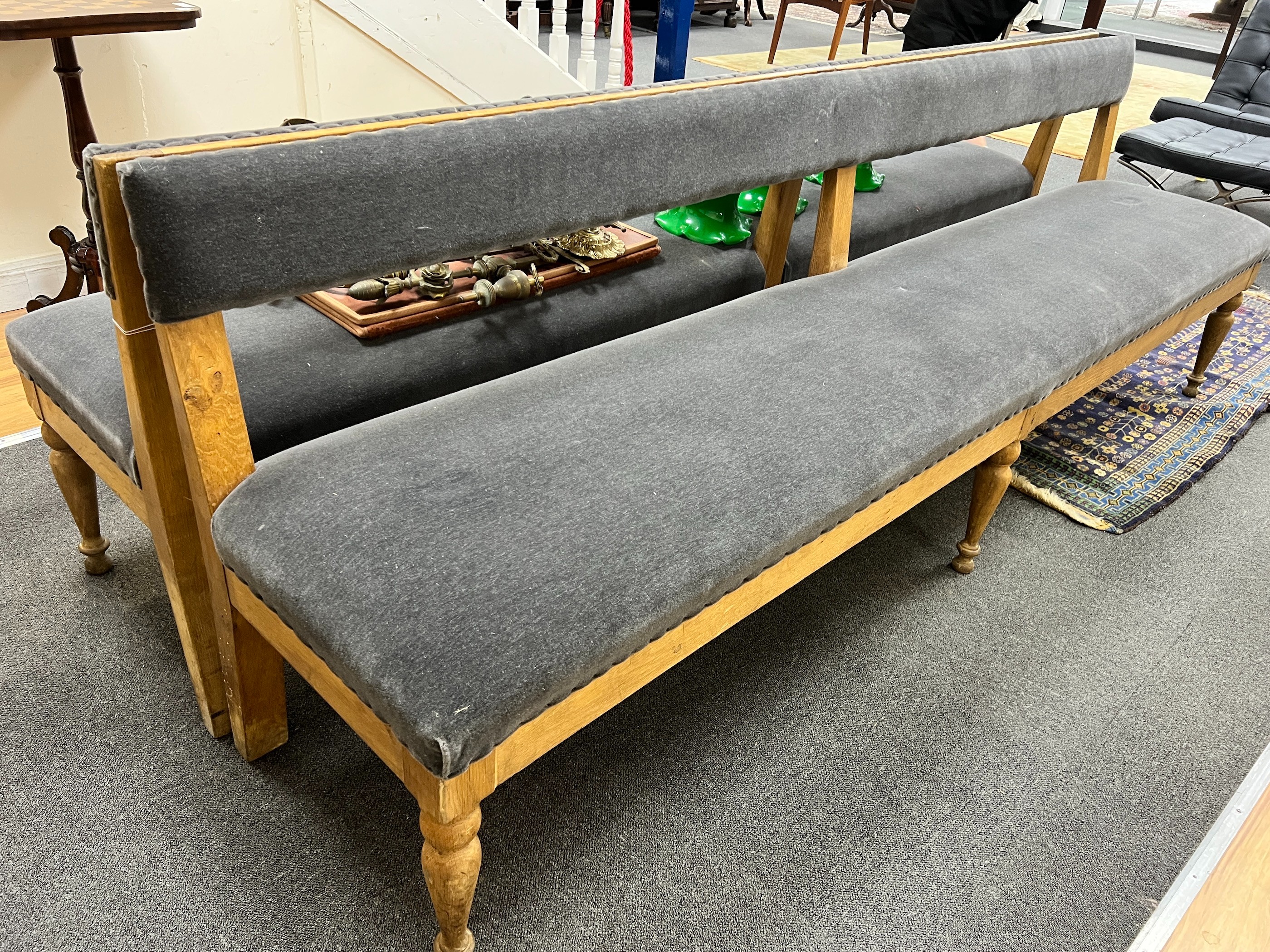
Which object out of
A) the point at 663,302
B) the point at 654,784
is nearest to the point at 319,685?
the point at 654,784

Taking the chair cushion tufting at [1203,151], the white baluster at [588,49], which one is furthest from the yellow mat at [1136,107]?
the white baluster at [588,49]

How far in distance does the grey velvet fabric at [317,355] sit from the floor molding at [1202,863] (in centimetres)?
132

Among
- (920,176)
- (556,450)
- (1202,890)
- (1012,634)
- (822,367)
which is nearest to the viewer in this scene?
(556,450)

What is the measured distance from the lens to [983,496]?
1.87m

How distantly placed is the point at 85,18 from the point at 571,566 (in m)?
1.88

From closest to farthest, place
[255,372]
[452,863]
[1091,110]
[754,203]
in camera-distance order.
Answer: [452,863] < [255,372] < [754,203] < [1091,110]

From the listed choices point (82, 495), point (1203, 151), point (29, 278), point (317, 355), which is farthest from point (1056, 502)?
point (29, 278)

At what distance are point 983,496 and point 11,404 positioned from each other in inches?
90.9

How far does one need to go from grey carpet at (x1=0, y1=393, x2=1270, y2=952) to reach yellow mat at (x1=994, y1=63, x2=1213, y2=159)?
3.17m

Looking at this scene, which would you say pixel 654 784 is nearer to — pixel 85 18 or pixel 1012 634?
pixel 1012 634

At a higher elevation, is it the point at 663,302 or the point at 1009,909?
the point at 663,302

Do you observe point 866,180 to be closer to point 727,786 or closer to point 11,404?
point 727,786

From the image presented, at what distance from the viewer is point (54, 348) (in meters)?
1.45

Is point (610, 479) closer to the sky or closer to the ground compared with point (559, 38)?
closer to the ground
